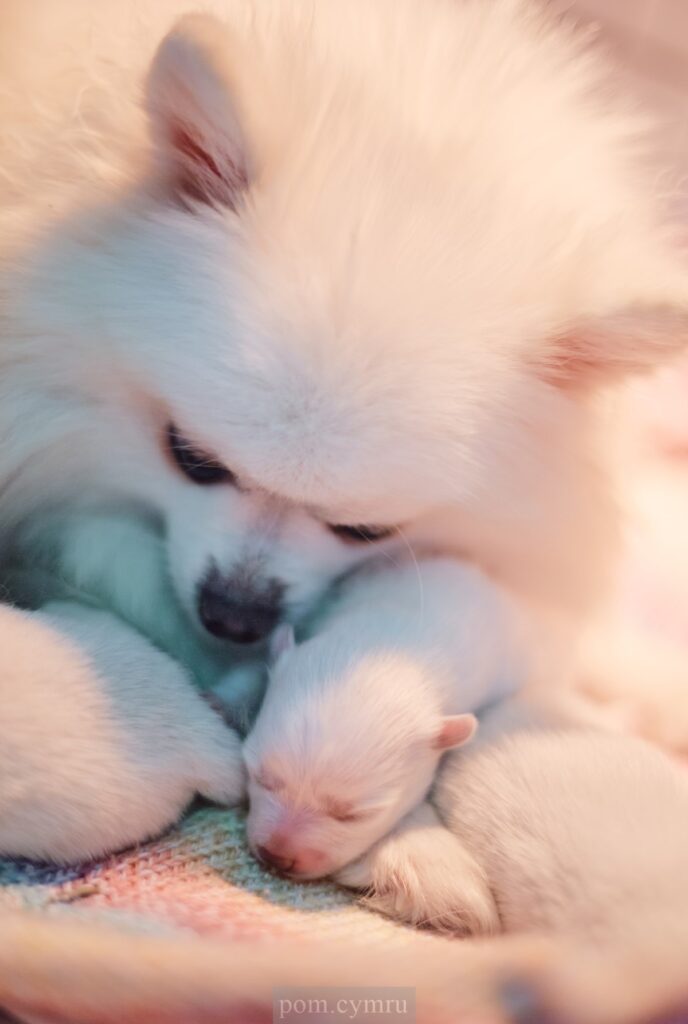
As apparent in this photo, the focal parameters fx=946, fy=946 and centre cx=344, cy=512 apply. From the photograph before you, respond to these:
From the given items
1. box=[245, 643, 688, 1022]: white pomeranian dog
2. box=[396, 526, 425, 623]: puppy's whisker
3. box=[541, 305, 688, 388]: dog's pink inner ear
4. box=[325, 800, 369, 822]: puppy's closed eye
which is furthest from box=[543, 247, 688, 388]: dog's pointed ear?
box=[325, 800, 369, 822]: puppy's closed eye

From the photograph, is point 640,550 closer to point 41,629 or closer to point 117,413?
point 117,413

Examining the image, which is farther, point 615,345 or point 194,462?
point 194,462

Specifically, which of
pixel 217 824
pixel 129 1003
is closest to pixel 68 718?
pixel 217 824

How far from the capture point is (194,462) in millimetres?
1394

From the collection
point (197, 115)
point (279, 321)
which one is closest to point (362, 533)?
point (279, 321)

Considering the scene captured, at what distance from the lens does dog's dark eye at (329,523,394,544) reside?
4.74ft

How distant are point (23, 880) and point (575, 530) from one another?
102 centimetres

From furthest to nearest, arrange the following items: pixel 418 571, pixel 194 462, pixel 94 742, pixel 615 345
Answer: pixel 418 571, pixel 194 462, pixel 615 345, pixel 94 742

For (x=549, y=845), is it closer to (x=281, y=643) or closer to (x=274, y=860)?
(x=274, y=860)

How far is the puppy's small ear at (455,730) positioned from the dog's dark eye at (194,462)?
47 cm

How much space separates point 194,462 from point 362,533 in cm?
28

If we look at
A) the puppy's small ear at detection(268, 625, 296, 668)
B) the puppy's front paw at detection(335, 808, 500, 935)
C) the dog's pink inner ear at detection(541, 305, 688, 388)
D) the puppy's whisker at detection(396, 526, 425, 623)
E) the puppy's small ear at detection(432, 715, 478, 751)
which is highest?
the dog's pink inner ear at detection(541, 305, 688, 388)

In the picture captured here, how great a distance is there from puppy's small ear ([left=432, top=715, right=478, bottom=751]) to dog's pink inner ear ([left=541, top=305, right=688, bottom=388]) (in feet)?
1.70

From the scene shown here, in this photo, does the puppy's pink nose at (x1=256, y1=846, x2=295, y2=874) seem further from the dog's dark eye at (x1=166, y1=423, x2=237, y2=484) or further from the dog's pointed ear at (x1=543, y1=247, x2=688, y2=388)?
the dog's pointed ear at (x1=543, y1=247, x2=688, y2=388)
